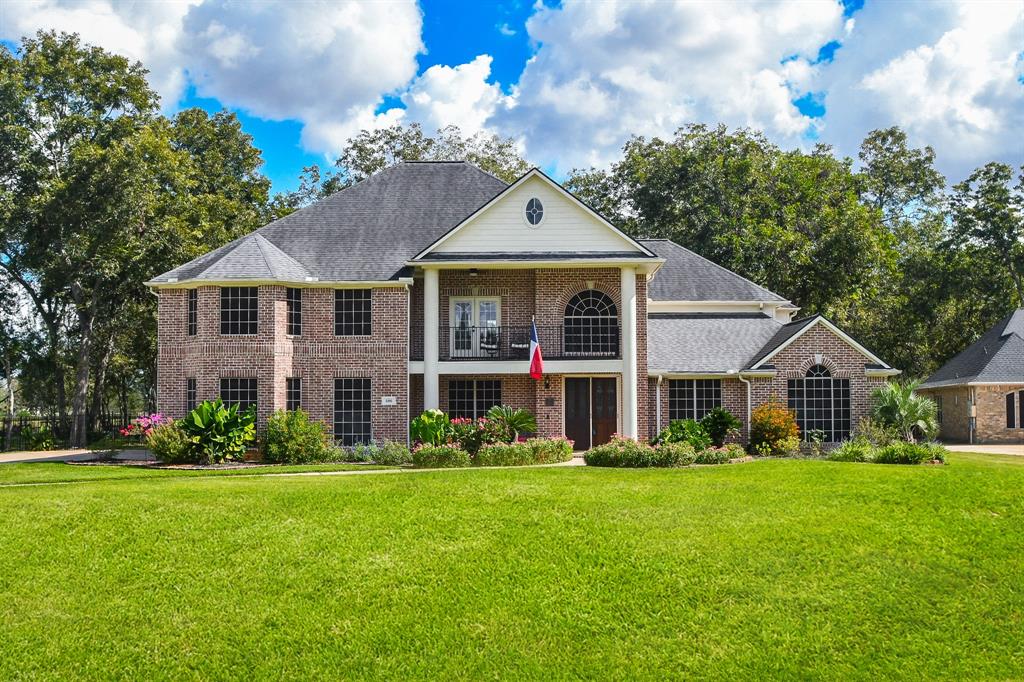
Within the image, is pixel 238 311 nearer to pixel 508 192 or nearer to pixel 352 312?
pixel 352 312

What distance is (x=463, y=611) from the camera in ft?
33.7

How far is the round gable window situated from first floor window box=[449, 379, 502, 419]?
5.09 m

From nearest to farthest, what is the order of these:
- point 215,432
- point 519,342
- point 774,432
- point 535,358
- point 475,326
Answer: point 215,432
point 535,358
point 774,432
point 519,342
point 475,326

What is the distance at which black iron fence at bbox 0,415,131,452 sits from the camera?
33938mm

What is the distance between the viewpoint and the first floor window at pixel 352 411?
26031 millimetres

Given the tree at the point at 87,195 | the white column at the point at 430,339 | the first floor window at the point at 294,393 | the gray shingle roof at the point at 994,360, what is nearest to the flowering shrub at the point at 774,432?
the white column at the point at 430,339

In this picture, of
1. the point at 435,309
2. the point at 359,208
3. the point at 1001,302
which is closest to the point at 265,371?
the point at 435,309

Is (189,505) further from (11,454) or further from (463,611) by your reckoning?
(11,454)

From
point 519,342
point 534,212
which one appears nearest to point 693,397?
point 519,342

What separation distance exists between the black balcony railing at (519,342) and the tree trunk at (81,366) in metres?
16.2

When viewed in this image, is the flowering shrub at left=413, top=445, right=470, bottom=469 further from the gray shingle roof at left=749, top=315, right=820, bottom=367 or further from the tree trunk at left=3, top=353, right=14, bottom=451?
the tree trunk at left=3, top=353, right=14, bottom=451

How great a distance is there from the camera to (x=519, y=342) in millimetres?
26562

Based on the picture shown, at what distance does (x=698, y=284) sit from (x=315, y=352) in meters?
14.0

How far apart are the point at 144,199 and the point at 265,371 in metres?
12.3
